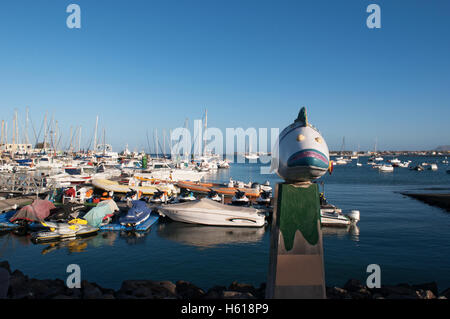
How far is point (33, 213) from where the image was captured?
2098 centimetres

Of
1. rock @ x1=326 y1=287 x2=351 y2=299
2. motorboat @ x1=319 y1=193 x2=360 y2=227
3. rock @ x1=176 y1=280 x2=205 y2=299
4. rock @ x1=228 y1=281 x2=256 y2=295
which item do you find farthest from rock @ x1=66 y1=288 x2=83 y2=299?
motorboat @ x1=319 y1=193 x2=360 y2=227

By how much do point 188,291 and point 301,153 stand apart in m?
7.75

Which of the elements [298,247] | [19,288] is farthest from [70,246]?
[298,247]

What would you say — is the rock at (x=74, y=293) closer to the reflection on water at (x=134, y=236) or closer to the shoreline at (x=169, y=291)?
the shoreline at (x=169, y=291)

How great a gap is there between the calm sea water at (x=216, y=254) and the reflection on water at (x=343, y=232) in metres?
0.08

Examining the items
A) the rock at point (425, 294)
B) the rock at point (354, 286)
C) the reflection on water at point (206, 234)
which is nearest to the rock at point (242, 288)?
the rock at point (354, 286)

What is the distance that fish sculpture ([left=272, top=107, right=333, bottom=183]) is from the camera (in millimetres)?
6555

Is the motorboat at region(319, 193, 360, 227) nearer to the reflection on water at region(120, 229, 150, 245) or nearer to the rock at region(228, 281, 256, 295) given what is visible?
the rock at region(228, 281, 256, 295)

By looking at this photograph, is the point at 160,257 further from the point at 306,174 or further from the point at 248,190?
the point at 248,190

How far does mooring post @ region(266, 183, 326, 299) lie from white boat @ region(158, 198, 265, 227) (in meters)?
15.7

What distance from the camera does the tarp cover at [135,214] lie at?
857 inches

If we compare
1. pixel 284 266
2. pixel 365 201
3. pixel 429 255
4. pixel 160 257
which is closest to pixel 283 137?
pixel 284 266

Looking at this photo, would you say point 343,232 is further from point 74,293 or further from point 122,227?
point 74,293

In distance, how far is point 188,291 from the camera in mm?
11156
